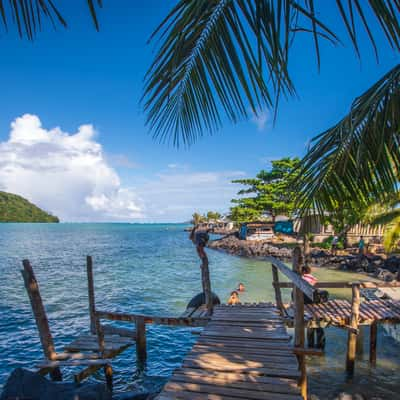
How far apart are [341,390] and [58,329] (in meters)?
12.7

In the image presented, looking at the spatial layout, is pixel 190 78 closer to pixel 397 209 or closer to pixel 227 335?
pixel 227 335

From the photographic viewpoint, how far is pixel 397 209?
65.6 feet

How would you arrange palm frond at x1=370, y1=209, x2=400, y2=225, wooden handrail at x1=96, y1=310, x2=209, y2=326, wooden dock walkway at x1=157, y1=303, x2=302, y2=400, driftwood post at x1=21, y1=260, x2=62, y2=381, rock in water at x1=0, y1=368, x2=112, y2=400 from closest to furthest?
1. wooden dock walkway at x1=157, y1=303, x2=302, y2=400
2. rock in water at x1=0, y1=368, x2=112, y2=400
3. driftwood post at x1=21, y1=260, x2=62, y2=381
4. wooden handrail at x1=96, y1=310, x2=209, y2=326
5. palm frond at x1=370, y1=209, x2=400, y2=225

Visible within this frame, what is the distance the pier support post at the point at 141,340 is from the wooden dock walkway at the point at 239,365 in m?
3.78

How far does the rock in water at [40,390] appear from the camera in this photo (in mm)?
7371

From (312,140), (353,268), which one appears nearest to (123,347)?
(312,140)

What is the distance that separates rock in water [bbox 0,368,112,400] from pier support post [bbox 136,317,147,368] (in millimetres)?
2936

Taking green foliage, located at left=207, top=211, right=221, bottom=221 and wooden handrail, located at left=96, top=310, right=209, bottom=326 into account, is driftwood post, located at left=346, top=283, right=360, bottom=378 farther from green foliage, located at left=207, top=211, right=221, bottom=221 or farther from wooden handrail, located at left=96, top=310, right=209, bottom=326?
green foliage, located at left=207, top=211, right=221, bottom=221

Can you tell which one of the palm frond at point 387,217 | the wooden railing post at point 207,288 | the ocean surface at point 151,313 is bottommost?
the ocean surface at point 151,313

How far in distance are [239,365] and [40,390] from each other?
17.1 feet

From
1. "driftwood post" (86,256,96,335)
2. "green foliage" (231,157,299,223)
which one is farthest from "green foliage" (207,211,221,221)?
"driftwood post" (86,256,96,335)

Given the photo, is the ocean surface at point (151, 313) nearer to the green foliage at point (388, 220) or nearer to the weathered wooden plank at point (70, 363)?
the weathered wooden plank at point (70, 363)

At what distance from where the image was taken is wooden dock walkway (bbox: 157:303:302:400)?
4.66 meters

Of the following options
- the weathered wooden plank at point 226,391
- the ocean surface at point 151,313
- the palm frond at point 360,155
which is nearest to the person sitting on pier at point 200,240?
the ocean surface at point 151,313
